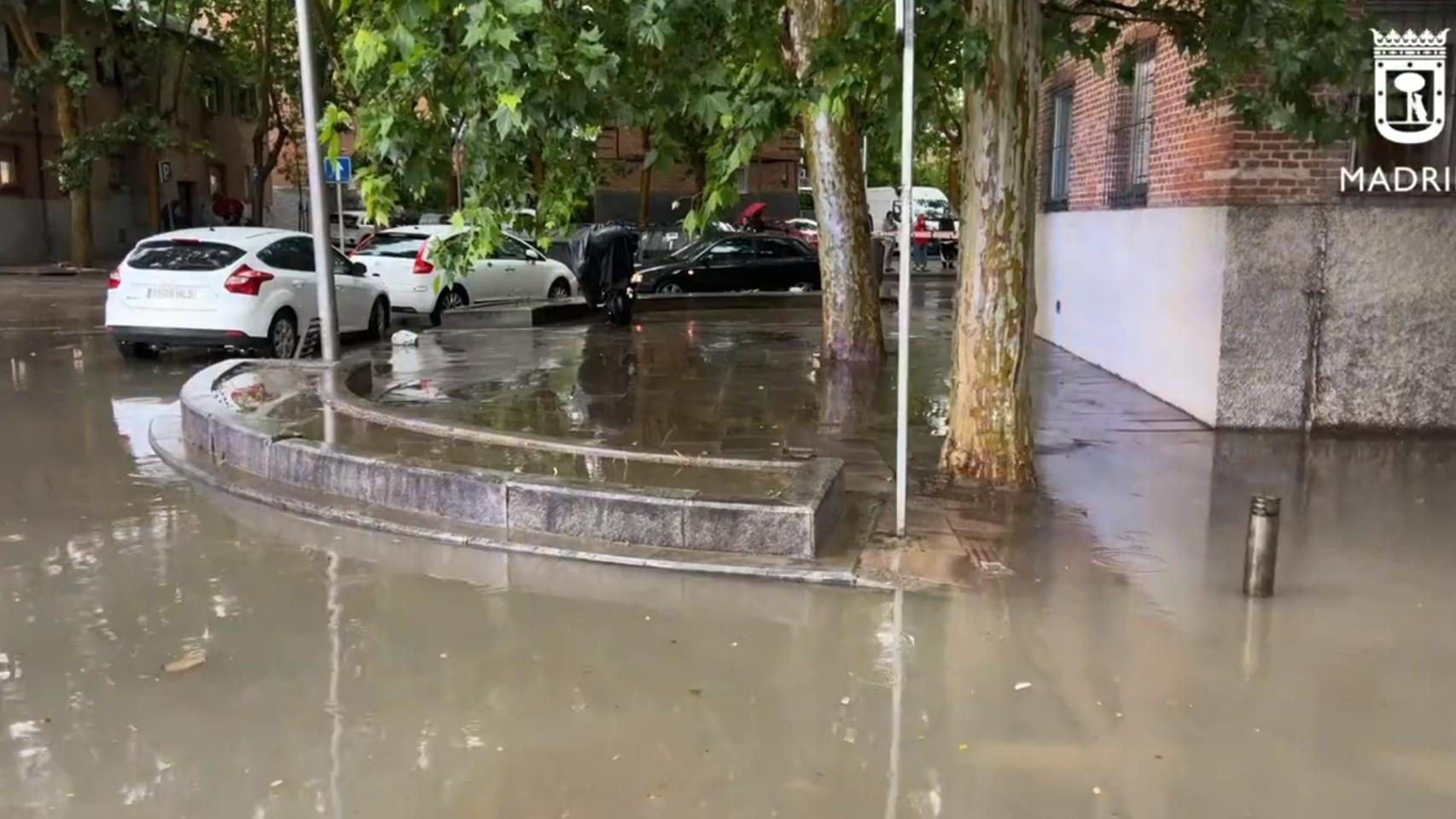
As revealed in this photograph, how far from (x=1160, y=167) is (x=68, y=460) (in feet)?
30.6

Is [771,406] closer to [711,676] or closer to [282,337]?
[711,676]

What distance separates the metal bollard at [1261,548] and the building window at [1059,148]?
980 centimetres

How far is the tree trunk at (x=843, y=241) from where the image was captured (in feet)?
42.0

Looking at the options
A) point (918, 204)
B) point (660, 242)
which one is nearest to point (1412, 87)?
point (660, 242)

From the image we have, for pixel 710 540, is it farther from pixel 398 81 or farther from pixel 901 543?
pixel 398 81

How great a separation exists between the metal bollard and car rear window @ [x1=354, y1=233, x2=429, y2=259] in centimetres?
1486

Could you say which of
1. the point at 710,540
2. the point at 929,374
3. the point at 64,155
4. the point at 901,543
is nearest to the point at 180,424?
the point at 710,540

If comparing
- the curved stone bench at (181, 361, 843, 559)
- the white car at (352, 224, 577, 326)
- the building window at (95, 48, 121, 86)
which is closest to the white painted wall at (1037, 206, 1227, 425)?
the curved stone bench at (181, 361, 843, 559)

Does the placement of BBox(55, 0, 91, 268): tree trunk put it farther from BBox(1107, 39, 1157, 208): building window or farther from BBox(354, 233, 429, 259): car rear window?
BBox(1107, 39, 1157, 208): building window

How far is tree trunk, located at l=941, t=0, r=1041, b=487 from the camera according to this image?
7.13 m

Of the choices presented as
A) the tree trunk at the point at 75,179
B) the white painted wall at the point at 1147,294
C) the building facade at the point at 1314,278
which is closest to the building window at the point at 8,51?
the tree trunk at the point at 75,179

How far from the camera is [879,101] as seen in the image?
26.3 feet

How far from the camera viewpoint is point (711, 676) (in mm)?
4805

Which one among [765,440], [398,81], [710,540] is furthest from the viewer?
[765,440]
